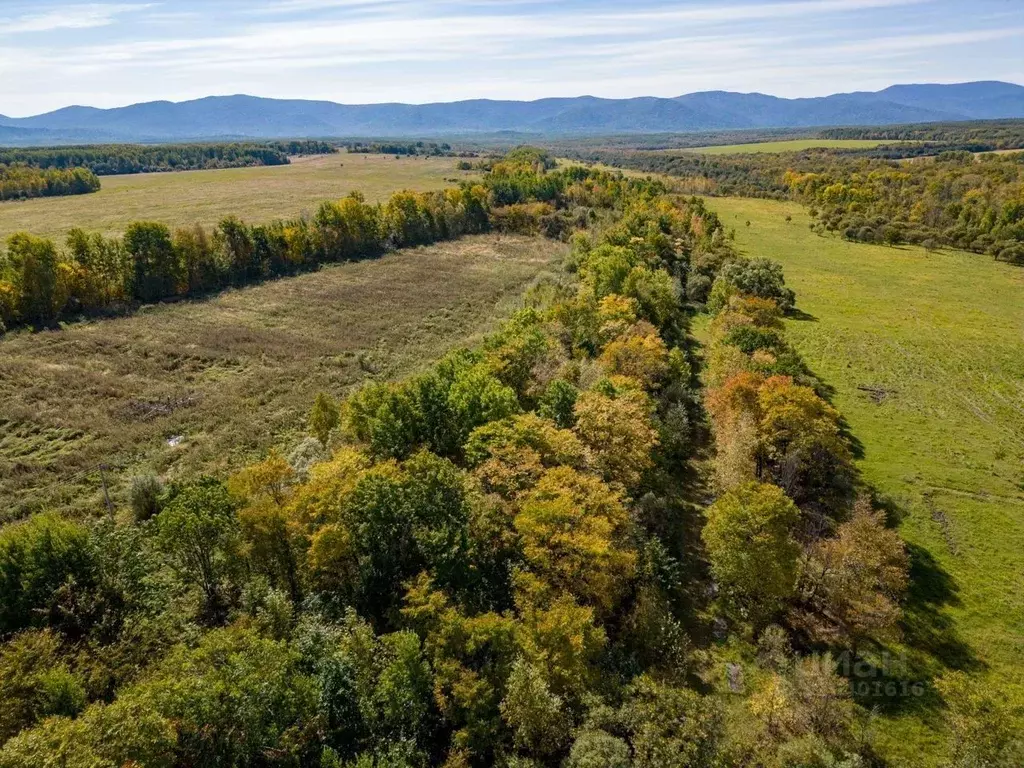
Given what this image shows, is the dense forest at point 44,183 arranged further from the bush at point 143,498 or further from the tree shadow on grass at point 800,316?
the tree shadow on grass at point 800,316

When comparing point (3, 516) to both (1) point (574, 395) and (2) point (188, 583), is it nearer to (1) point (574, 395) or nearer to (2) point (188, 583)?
(2) point (188, 583)

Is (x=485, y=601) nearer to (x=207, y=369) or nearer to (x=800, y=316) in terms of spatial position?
(x=207, y=369)

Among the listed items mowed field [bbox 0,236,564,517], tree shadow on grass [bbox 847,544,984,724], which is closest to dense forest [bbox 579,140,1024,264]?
mowed field [bbox 0,236,564,517]

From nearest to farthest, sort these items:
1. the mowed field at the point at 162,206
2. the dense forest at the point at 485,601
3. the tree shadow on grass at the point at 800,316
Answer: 1. the dense forest at the point at 485,601
2. the tree shadow on grass at the point at 800,316
3. the mowed field at the point at 162,206

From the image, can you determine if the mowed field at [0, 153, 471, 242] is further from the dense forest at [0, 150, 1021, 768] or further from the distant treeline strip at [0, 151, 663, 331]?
the dense forest at [0, 150, 1021, 768]

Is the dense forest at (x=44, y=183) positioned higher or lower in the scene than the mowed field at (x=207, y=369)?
higher

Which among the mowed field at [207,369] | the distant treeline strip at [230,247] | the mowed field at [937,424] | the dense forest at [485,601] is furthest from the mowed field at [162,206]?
the mowed field at [937,424]

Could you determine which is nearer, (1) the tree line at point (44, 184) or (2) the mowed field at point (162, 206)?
(2) the mowed field at point (162, 206)

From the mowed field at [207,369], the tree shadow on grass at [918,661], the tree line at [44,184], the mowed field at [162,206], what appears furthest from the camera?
the tree line at [44,184]

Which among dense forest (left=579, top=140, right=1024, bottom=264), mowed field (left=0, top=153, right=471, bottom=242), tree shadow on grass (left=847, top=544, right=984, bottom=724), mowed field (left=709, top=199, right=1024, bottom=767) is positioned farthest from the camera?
mowed field (left=0, top=153, right=471, bottom=242)
